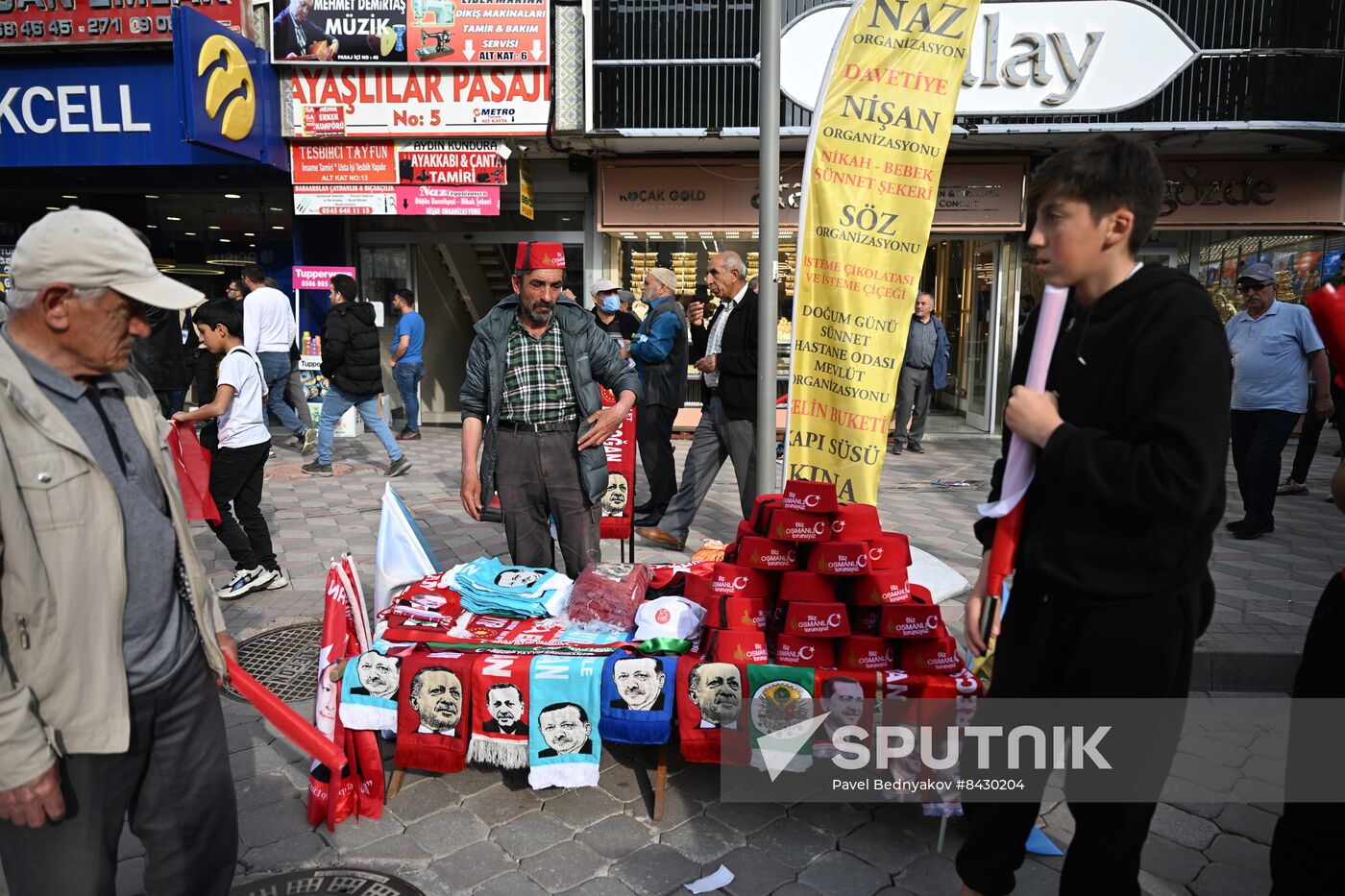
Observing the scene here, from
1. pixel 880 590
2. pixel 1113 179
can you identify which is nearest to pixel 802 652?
pixel 880 590

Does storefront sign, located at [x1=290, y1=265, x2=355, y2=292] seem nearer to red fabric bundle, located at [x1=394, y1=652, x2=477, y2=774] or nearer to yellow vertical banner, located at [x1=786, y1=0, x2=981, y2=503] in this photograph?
yellow vertical banner, located at [x1=786, y1=0, x2=981, y2=503]

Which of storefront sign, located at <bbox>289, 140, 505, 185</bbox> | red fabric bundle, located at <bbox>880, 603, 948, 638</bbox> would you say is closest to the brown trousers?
red fabric bundle, located at <bbox>880, 603, 948, 638</bbox>

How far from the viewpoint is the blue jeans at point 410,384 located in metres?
12.1

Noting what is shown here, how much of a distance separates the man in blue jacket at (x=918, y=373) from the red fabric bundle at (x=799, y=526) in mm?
8204

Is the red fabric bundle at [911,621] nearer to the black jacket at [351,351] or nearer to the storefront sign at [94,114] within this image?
the black jacket at [351,351]

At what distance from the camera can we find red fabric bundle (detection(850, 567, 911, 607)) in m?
3.30

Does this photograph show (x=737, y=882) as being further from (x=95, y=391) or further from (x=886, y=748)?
(x=95, y=391)

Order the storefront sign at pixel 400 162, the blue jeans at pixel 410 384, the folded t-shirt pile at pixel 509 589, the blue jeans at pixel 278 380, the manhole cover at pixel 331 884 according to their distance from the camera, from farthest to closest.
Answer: the blue jeans at pixel 410 384 < the storefront sign at pixel 400 162 < the blue jeans at pixel 278 380 < the folded t-shirt pile at pixel 509 589 < the manhole cover at pixel 331 884

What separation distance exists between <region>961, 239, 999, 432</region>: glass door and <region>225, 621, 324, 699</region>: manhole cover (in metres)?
10.6

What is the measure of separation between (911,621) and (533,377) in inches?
82.8

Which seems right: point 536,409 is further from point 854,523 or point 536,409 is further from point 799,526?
point 854,523

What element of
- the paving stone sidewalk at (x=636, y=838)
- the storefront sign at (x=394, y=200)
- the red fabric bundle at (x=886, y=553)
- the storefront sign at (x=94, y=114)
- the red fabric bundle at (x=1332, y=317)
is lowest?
the paving stone sidewalk at (x=636, y=838)

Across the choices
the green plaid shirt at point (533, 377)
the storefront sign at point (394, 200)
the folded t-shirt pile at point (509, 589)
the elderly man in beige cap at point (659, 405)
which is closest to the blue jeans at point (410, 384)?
the storefront sign at point (394, 200)

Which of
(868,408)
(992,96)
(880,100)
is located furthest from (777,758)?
(992,96)
